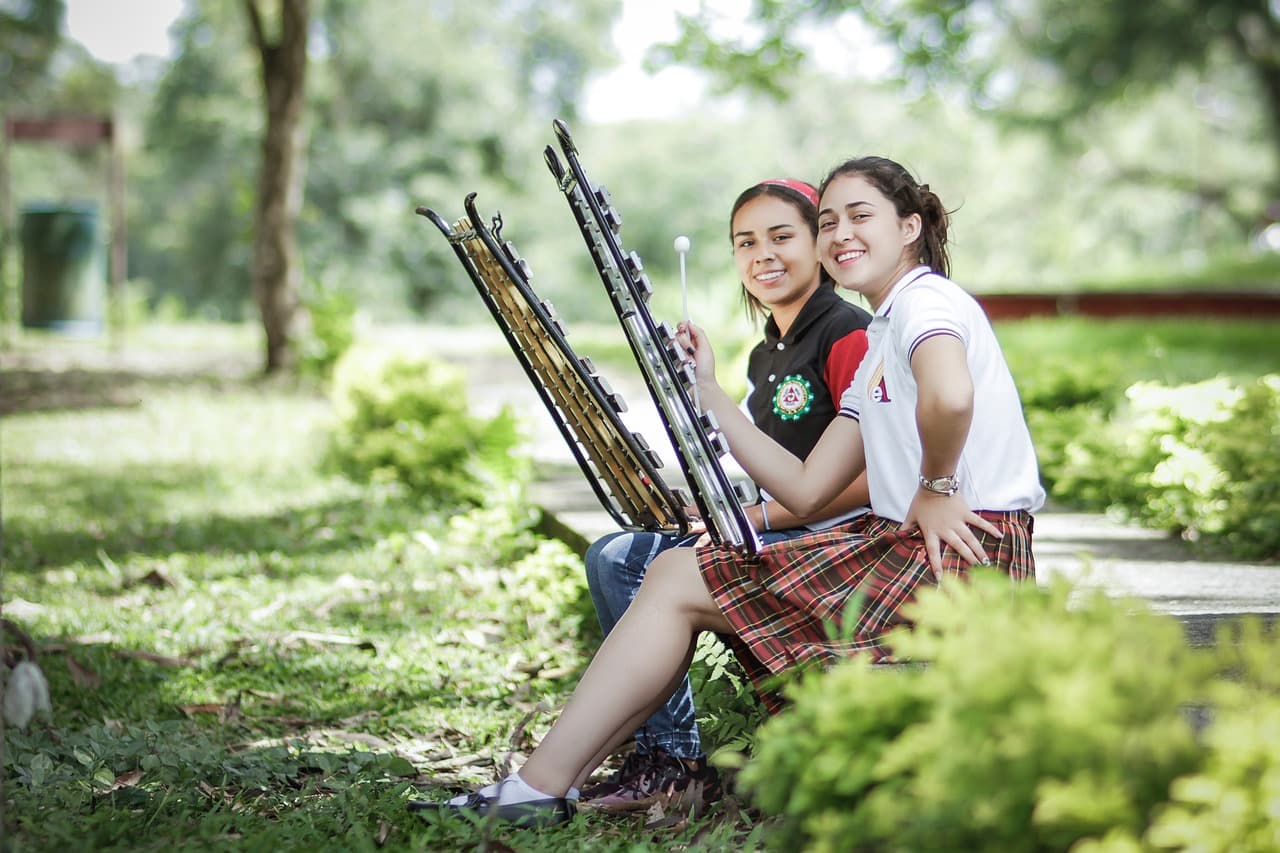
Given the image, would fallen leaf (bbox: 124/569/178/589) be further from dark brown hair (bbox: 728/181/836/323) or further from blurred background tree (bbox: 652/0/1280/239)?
blurred background tree (bbox: 652/0/1280/239)

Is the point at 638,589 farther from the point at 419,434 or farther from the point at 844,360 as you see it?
the point at 419,434

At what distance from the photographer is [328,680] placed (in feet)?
13.8

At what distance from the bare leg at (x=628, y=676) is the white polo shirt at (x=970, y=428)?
466mm

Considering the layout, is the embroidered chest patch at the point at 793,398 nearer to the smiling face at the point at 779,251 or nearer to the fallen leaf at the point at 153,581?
the smiling face at the point at 779,251

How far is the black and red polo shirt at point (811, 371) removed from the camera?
3.08 m

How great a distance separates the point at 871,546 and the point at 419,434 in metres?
4.99

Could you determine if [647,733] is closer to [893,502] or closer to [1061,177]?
[893,502]

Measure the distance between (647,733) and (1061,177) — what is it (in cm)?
4538

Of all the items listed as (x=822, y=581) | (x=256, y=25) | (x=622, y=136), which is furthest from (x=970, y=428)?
(x=622, y=136)

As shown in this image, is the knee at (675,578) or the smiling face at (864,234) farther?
the smiling face at (864,234)

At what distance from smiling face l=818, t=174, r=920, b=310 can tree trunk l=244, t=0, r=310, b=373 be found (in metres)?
10.7

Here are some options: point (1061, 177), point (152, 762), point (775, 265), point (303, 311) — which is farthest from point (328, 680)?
point (1061, 177)

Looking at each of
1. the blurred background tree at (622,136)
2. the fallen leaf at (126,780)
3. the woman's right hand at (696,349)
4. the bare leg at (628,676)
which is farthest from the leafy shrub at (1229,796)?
the blurred background tree at (622,136)

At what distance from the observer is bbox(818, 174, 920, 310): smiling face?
284 centimetres
